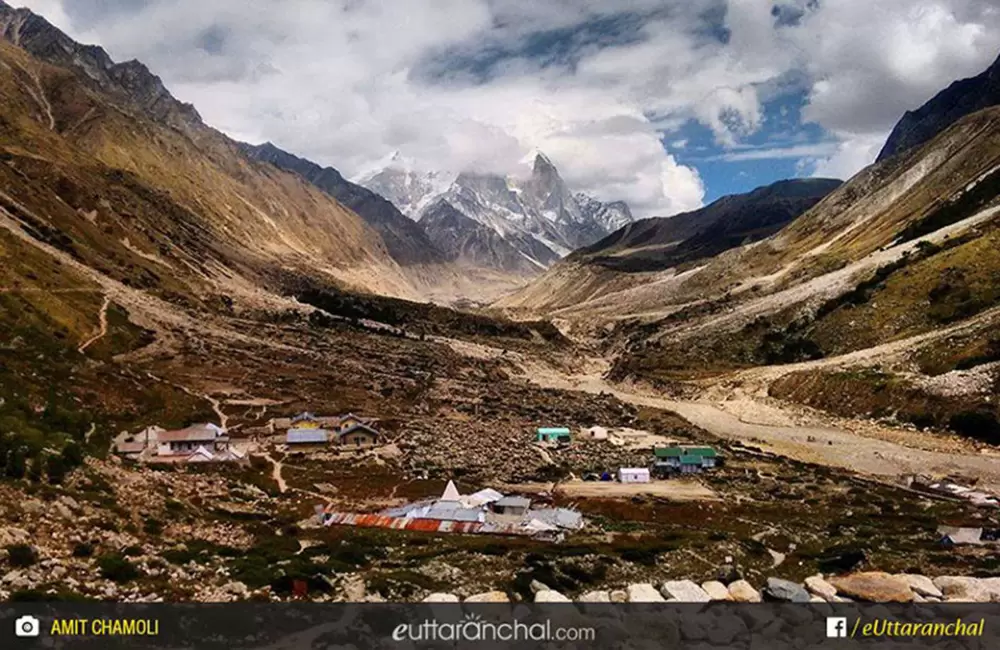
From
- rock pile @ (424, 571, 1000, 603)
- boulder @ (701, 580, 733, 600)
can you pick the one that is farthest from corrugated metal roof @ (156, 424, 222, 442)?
boulder @ (701, 580, 733, 600)

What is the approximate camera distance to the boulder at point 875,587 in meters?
28.9

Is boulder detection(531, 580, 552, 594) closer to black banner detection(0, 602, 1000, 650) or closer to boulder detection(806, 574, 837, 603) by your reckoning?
black banner detection(0, 602, 1000, 650)

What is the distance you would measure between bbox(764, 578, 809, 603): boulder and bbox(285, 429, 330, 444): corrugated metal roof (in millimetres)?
56990

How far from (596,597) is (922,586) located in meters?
13.6

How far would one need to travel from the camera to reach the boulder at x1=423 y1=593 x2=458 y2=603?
87.4 feet

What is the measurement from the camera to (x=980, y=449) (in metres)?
77.6

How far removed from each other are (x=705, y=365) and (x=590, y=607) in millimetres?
122976

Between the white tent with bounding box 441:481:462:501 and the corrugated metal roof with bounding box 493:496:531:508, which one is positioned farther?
the white tent with bounding box 441:481:462:501

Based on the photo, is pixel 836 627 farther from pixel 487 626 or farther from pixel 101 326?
pixel 101 326

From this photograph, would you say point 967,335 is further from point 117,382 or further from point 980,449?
point 117,382

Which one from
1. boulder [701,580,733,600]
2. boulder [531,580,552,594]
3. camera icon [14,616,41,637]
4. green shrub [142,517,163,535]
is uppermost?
green shrub [142,517,163,535]

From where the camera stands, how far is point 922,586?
30.6m

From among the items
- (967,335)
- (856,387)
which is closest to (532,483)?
(856,387)

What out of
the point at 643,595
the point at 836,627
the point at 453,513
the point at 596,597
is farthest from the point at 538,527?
the point at 836,627
